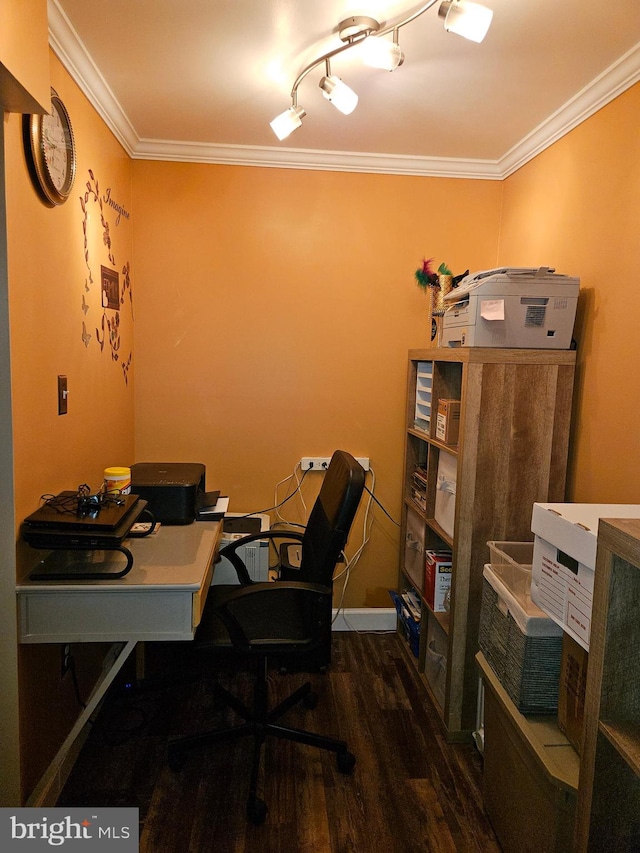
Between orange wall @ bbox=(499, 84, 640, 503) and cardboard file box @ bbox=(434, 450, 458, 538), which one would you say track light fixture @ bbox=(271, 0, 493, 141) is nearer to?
orange wall @ bbox=(499, 84, 640, 503)

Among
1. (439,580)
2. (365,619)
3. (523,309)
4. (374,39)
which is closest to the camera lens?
(374,39)

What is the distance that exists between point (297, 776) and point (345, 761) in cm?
18

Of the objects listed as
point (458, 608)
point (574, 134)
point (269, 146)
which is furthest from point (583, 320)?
point (269, 146)

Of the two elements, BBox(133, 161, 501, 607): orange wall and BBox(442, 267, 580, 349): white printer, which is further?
BBox(133, 161, 501, 607): orange wall

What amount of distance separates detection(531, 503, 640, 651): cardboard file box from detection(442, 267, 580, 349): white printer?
85 cm

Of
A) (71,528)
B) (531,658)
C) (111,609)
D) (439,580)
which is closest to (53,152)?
(71,528)

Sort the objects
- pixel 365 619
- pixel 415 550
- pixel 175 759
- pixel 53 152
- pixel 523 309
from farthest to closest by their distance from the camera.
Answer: pixel 365 619 → pixel 415 550 → pixel 523 309 → pixel 175 759 → pixel 53 152

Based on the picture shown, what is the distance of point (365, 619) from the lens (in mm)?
3158

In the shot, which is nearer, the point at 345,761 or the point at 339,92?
the point at 339,92

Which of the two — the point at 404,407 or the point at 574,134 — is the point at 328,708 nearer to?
the point at 404,407

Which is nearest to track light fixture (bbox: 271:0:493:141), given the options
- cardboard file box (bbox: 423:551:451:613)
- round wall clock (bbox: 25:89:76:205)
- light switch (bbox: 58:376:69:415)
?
round wall clock (bbox: 25:89:76:205)

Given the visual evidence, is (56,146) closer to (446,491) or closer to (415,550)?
(446,491)

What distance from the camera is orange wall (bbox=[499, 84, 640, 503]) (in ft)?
6.35

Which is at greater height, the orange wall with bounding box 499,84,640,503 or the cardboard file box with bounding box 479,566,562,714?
the orange wall with bounding box 499,84,640,503
